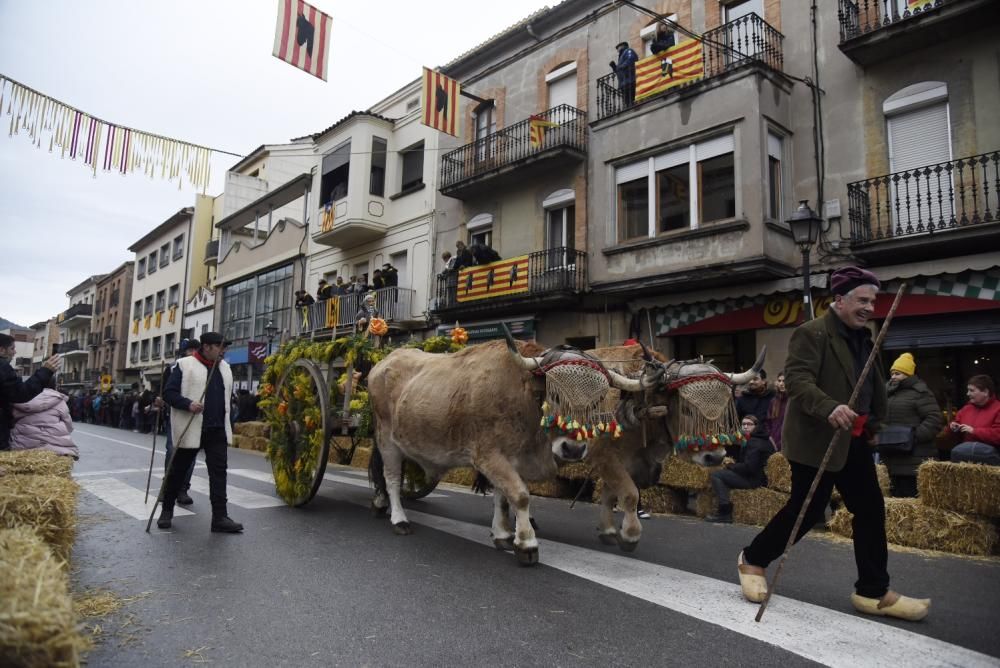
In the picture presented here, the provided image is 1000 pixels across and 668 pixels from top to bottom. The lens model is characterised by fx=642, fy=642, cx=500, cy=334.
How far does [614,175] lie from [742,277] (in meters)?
4.40

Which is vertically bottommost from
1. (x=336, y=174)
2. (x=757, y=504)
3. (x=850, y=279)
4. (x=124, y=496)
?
(x=124, y=496)

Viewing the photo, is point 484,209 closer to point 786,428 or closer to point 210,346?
point 210,346

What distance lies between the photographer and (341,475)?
10875mm

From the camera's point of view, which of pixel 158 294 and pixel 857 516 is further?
pixel 158 294

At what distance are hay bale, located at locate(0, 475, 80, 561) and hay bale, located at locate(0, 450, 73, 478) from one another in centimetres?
61

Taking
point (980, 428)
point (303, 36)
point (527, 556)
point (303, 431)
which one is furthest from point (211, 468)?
point (303, 36)

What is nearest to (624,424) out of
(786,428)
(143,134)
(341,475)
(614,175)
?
(786,428)

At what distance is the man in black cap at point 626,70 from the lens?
50.0ft

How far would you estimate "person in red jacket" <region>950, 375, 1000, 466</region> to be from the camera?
665cm

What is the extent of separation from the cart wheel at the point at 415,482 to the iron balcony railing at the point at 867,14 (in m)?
10.8

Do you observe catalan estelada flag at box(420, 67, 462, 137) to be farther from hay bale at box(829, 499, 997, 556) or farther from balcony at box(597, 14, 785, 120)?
hay bale at box(829, 499, 997, 556)

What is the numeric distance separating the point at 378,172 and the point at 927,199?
17.5 meters

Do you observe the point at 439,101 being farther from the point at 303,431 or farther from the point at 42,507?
the point at 42,507

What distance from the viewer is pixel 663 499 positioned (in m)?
7.98
